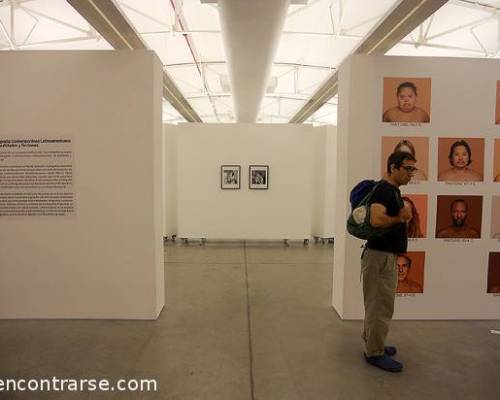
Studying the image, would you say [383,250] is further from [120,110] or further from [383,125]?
[120,110]

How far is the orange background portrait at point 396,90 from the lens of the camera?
393 cm

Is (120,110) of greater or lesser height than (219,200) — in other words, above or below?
above

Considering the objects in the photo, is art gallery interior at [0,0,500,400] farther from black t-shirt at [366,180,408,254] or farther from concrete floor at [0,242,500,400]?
black t-shirt at [366,180,408,254]

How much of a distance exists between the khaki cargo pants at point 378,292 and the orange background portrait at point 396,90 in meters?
1.94

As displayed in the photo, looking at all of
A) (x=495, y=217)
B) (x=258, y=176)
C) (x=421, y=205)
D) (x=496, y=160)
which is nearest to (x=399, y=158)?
(x=421, y=205)

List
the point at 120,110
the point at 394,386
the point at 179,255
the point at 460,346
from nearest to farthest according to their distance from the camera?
the point at 394,386, the point at 460,346, the point at 120,110, the point at 179,255

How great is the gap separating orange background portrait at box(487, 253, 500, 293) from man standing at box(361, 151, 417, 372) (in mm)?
1964

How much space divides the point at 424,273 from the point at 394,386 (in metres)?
1.71

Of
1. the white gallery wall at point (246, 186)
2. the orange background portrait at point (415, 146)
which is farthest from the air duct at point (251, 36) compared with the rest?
the white gallery wall at point (246, 186)

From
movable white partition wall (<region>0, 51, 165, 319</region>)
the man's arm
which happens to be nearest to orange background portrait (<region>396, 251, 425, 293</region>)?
the man's arm

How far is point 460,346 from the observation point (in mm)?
3463

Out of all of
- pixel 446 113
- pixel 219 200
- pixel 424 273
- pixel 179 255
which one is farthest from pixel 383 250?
pixel 219 200

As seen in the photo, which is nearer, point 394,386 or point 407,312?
point 394,386

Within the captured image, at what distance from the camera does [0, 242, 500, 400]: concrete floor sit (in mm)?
2711
